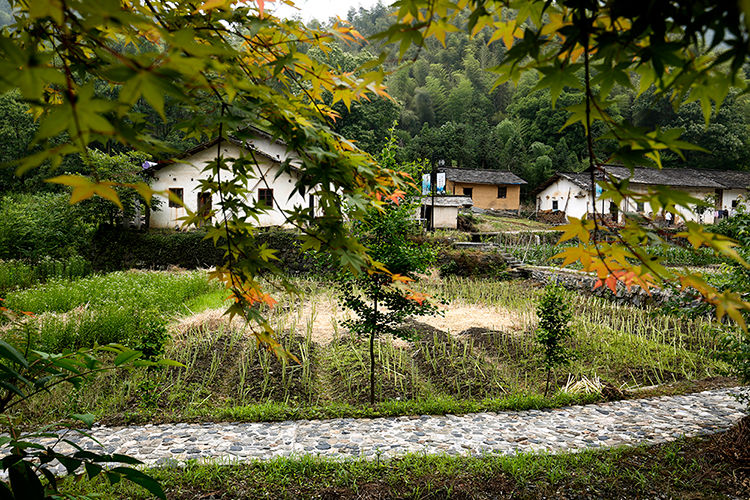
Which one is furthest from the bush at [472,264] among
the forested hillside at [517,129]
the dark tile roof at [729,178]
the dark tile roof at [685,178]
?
the dark tile roof at [729,178]

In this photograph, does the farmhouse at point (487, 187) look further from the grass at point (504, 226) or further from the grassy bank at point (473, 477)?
the grassy bank at point (473, 477)

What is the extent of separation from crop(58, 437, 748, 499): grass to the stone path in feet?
0.74

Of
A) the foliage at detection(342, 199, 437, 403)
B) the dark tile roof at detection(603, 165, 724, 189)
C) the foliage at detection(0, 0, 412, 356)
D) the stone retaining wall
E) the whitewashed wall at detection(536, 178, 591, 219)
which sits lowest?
the stone retaining wall

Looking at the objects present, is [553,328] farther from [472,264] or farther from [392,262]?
[472,264]

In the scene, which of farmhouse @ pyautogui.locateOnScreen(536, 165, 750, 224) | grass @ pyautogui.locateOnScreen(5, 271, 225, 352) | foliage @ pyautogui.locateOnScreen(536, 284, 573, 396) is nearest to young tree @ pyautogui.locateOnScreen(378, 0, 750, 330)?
foliage @ pyautogui.locateOnScreen(536, 284, 573, 396)

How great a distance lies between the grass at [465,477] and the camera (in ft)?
8.05

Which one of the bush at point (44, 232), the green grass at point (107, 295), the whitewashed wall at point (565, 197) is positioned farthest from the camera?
the whitewashed wall at point (565, 197)

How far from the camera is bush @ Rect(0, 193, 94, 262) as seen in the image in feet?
37.2

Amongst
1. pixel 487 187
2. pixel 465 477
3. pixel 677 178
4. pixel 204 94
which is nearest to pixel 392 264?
pixel 465 477

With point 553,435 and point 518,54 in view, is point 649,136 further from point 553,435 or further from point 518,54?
point 553,435

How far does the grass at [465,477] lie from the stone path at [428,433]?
8.8 inches

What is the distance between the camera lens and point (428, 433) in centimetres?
341

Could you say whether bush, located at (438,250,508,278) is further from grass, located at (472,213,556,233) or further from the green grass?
grass, located at (472,213,556,233)

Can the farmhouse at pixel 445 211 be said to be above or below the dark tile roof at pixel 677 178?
below
